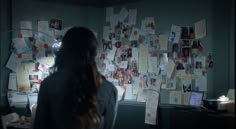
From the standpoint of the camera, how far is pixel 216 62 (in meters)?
3.36

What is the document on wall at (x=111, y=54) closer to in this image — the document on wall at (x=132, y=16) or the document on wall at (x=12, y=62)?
the document on wall at (x=132, y=16)

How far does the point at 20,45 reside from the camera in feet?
12.7

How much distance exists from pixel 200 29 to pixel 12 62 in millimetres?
1926

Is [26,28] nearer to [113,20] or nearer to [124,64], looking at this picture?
[113,20]

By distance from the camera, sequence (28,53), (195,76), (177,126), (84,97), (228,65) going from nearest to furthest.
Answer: (84,97), (177,126), (228,65), (195,76), (28,53)

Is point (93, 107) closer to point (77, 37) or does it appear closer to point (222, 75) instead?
point (77, 37)

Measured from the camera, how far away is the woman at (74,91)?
1.46 meters

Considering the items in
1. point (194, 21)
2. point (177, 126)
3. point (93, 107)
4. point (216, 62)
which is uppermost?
point (194, 21)

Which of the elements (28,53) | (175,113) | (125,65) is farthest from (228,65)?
(28,53)

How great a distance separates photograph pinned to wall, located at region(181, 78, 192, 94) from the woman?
212 cm

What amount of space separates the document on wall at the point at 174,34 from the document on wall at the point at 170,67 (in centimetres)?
21

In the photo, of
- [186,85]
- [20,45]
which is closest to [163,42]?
[186,85]

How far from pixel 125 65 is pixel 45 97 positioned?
8.80ft

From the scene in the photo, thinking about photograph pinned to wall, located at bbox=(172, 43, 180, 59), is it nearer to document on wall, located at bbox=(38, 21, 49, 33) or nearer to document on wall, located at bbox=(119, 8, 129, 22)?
document on wall, located at bbox=(119, 8, 129, 22)
